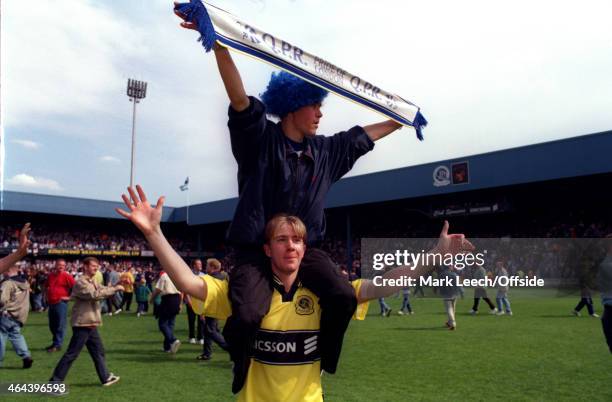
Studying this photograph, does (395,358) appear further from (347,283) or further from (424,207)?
(424,207)

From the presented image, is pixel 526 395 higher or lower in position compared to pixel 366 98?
lower

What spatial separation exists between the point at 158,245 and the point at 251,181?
62 cm

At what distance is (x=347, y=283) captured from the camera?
271 cm

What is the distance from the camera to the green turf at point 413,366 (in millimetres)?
7445

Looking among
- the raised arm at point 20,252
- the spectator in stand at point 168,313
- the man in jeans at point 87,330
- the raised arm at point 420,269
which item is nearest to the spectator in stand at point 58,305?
the spectator in stand at point 168,313

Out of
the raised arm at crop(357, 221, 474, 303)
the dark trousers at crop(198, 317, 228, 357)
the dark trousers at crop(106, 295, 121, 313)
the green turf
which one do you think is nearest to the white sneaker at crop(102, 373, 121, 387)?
the green turf

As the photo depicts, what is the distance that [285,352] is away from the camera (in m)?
2.78

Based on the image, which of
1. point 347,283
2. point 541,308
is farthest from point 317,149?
point 541,308

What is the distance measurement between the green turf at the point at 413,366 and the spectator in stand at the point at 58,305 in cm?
49

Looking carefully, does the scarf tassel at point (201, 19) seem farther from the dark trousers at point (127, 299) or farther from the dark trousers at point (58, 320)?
the dark trousers at point (127, 299)

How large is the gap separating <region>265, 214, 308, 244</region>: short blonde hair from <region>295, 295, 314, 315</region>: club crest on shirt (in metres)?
0.36

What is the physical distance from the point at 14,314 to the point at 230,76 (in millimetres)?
9894

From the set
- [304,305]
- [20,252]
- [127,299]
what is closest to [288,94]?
[304,305]

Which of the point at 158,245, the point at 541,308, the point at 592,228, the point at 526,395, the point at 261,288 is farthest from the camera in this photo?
the point at 592,228
